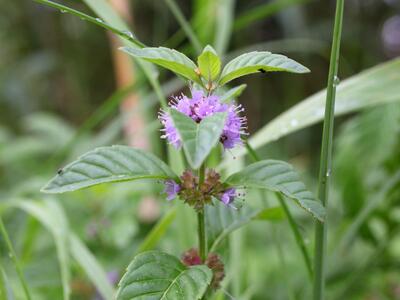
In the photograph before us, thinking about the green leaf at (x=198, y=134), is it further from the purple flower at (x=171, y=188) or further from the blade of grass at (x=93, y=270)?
the blade of grass at (x=93, y=270)

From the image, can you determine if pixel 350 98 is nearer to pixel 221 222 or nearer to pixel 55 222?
pixel 221 222

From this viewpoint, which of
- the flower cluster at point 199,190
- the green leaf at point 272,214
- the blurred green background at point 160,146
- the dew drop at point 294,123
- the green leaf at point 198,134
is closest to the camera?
the green leaf at point 198,134

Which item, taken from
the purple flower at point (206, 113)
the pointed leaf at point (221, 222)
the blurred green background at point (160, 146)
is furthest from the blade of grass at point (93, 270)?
the purple flower at point (206, 113)

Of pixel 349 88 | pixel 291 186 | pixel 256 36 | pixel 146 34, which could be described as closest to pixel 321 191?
pixel 291 186

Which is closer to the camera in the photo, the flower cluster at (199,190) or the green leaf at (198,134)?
the green leaf at (198,134)

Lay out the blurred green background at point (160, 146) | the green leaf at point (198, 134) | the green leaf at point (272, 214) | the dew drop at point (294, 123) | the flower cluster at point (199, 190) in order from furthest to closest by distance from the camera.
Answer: the blurred green background at point (160, 146) < the dew drop at point (294, 123) < the green leaf at point (272, 214) < the flower cluster at point (199, 190) < the green leaf at point (198, 134)

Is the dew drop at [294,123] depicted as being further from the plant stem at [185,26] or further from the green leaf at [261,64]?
the green leaf at [261,64]

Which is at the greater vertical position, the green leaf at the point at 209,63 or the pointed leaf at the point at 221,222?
the green leaf at the point at 209,63

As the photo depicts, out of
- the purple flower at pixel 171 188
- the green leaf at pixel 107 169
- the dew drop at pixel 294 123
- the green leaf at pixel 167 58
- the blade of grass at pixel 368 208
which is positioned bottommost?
the blade of grass at pixel 368 208

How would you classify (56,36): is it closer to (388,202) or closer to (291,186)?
(388,202)

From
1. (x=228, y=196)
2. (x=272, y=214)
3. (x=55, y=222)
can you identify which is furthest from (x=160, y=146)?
(x=228, y=196)

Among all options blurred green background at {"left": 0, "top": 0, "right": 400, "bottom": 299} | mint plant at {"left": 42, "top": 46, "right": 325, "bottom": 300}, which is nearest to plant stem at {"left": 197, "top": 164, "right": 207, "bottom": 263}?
mint plant at {"left": 42, "top": 46, "right": 325, "bottom": 300}
